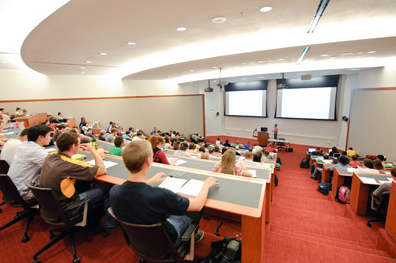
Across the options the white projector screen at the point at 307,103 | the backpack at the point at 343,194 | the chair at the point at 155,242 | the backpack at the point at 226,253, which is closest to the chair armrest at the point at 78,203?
the chair at the point at 155,242

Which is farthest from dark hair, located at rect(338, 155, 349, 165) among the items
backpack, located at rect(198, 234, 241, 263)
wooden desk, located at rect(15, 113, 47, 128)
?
wooden desk, located at rect(15, 113, 47, 128)

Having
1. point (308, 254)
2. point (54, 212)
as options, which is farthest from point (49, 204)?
point (308, 254)

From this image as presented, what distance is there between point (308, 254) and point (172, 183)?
1707 millimetres

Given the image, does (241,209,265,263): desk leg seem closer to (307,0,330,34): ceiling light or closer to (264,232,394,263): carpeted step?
(264,232,394,263): carpeted step

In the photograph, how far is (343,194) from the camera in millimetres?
4461

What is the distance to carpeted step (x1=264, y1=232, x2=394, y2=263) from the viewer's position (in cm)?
209

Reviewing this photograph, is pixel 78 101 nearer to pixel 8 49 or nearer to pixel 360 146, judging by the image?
pixel 8 49

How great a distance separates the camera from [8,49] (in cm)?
541

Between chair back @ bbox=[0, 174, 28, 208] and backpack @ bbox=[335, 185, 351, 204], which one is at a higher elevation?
chair back @ bbox=[0, 174, 28, 208]

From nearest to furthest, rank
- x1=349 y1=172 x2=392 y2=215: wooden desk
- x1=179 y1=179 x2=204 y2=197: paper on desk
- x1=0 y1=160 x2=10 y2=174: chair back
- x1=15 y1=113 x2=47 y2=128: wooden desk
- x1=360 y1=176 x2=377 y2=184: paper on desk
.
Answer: x1=179 y1=179 x2=204 y2=197: paper on desk < x1=0 y1=160 x2=10 y2=174: chair back < x1=360 y1=176 x2=377 y2=184: paper on desk < x1=349 y1=172 x2=392 y2=215: wooden desk < x1=15 y1=113 x2=47 y2=128: wooden desk

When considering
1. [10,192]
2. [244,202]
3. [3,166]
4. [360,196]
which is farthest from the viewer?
[360,196]

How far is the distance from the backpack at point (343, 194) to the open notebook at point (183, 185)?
13.8 ft

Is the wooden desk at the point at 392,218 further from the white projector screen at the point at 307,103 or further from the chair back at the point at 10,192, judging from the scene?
the white projector screen at the point at 307,103

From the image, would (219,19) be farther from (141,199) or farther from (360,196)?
(360,196)
